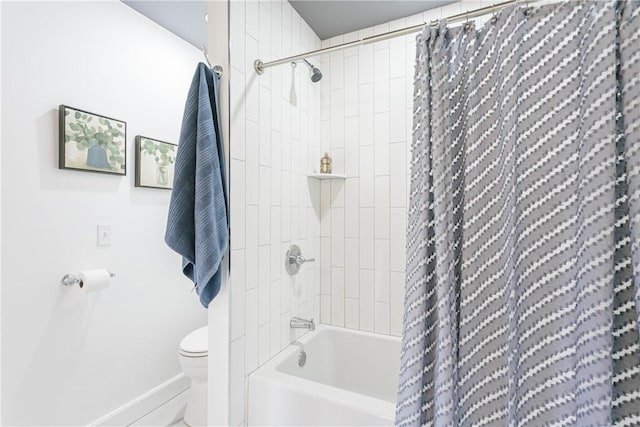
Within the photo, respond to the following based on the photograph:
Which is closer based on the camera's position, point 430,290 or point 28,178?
point 430,290

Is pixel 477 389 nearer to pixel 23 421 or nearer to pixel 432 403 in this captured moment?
pixel 432 403

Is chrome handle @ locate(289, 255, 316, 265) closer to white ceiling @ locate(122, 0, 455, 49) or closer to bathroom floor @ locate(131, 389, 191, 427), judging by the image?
bathroom floor @ locate(131, 389, 191, 427)

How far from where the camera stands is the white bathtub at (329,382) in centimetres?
121

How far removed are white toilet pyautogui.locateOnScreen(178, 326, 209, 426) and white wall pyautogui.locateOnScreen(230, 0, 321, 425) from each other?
1.75ft

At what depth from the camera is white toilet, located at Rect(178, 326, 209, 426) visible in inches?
71.2

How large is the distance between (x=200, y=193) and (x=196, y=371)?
123cm

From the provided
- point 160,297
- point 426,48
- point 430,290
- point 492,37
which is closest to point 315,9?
point 426,48

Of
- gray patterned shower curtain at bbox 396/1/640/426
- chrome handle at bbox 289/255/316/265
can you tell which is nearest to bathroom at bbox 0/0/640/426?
chrome handle at bbox 289/255/316/265

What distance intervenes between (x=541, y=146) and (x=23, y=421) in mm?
2364

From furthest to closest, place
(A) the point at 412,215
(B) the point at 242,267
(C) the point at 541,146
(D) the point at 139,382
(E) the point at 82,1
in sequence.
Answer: (D) the point at 139,382, (E) the point at 82,1, (B) the point at 242,267, (A) the point at 412,215, (C) the point at 541,146

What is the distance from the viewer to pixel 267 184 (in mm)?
1554

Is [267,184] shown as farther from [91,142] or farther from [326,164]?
[91,142]

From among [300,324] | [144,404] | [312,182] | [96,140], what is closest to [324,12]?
[312,182]

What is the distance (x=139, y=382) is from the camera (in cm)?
199
